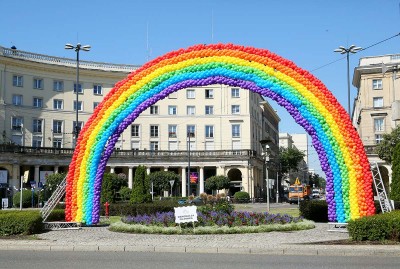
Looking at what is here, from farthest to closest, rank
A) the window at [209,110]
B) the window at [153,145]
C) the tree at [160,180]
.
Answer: the window at [209,110] → the window at [153,145] → the tree at [160,180]

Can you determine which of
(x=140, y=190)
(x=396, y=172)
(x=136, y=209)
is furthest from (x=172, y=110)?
(x=396, y=172)

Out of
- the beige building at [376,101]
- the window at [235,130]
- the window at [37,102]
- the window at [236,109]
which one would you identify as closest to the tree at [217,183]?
the window at [235,130]

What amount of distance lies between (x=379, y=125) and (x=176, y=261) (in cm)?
6857

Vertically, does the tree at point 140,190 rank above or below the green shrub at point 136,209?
above

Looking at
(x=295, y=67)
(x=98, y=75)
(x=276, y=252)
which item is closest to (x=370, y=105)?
(x=98, y=75)

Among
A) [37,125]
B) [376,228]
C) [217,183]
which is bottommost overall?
[376,228]

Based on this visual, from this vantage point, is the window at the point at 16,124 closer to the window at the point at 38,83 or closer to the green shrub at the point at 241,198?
the window at the point at 38,83

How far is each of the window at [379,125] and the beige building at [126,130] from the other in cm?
1928

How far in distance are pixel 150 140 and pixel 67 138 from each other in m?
12.9

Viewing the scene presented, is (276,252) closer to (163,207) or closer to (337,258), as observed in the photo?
(337,258)

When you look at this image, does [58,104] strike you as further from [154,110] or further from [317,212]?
[317,212]

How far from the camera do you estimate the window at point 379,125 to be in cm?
7650

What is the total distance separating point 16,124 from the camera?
7419 centimetres

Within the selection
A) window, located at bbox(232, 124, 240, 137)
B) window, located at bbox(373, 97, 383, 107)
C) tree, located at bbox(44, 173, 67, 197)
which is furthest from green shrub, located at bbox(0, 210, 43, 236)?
window, located at bbox(232, 124, 240, 137)
